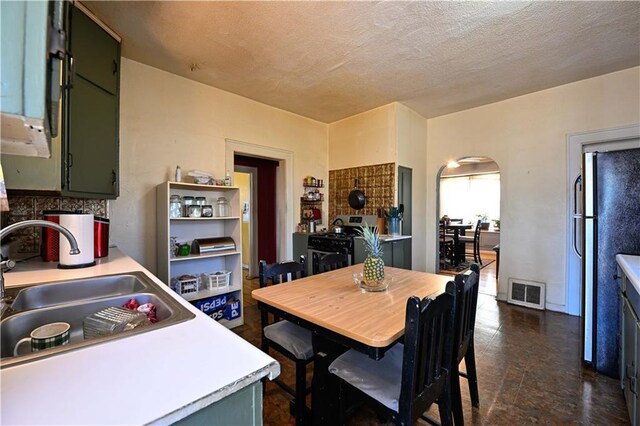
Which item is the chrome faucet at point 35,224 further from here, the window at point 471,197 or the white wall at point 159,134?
the window at point 471,197

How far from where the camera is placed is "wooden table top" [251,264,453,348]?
3.81ft

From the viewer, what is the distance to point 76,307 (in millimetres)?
1092

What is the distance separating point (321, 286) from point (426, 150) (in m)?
3.68

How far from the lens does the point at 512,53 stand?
8.73 feet

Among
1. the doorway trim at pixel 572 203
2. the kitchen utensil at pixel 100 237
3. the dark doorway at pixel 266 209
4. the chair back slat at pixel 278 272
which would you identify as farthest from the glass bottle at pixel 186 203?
the doorway trim at pixel 572 203

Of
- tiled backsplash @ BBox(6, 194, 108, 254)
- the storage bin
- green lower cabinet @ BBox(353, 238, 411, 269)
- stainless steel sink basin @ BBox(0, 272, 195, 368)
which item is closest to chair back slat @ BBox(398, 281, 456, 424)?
stainless steel sink basin @ BBox(0, 272, 195, 368)

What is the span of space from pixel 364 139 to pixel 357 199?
97 cm

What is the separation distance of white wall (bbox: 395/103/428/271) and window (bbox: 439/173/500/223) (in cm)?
513

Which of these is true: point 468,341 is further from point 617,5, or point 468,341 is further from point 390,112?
point 390,112

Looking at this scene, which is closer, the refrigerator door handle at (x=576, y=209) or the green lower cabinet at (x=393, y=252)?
the refrigerator door handle at (x=576, y=209)

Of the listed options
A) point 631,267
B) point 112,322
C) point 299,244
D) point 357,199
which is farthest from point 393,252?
point 112,322

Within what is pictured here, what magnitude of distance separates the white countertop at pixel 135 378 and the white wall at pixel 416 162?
3.67m

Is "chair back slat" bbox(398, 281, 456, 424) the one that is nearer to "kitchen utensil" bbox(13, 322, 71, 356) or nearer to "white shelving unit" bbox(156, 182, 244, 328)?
"kitchen utensil" bbox(13, 322, 71, 356)

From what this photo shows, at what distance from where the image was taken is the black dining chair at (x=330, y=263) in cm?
230
